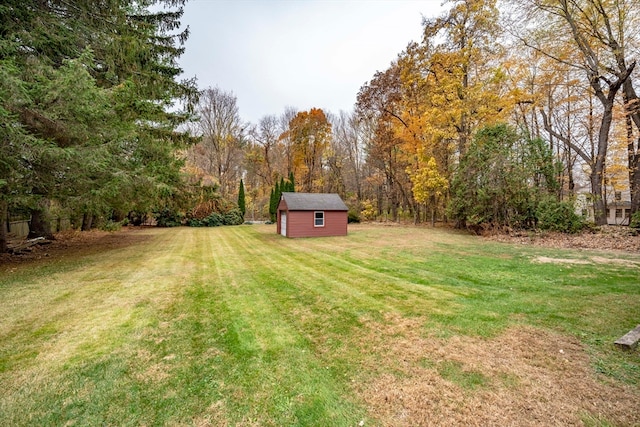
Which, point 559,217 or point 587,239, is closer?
point 587,239

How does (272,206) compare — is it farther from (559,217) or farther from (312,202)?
(559,217)

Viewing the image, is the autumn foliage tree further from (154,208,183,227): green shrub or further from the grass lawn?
the grass lawn

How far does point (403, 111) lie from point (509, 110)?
255 inches

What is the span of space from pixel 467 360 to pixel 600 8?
48.2 feet

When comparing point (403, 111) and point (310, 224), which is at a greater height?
point (403, 111)

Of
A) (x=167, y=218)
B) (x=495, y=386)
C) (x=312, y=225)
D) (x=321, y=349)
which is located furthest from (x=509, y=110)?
(x=167, y=218)

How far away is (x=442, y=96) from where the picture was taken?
16.2 metres

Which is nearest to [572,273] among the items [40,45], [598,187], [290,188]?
[598,187]

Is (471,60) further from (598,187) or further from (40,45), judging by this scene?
(40,45)

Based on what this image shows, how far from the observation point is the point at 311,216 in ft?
48.7

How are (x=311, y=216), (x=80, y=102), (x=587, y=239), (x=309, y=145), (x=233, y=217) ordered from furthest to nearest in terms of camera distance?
(x=309, y=145) → (x=233, y=217) → (x=311, y=216) → (x=587, y=239) → (x=80, y=102)

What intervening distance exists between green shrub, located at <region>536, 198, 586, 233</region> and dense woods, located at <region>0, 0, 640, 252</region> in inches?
2.2

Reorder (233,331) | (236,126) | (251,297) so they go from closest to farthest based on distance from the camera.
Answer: (233,331)
(251,297)
(236,126)

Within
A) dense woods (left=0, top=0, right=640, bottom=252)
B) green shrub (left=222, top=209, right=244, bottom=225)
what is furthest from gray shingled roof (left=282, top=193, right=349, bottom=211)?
green shrub (left=222, top=209, right=244, bottom=225)
